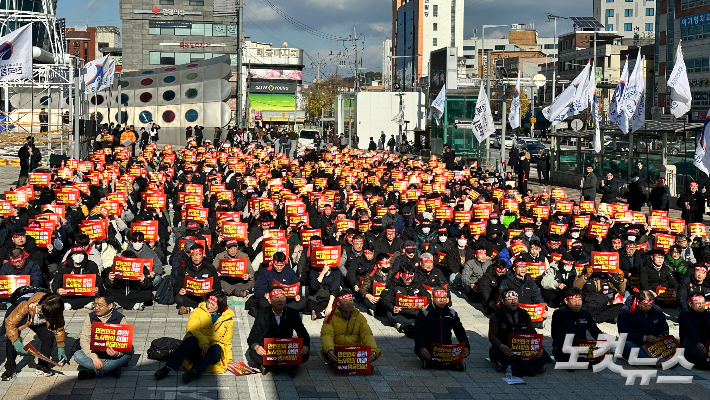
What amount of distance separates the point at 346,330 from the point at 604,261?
686 centimetres

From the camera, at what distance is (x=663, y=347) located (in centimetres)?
1204

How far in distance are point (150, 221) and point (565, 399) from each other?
9.74 m

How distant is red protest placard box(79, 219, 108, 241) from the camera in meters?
16.7

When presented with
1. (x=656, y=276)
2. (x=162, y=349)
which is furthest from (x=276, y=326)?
(x=656, y=276)

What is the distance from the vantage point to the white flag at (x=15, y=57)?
3017cm

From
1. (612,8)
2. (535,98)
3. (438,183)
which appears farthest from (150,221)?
(612,8)

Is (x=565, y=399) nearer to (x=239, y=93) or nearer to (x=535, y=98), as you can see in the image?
(x=239, y=93)

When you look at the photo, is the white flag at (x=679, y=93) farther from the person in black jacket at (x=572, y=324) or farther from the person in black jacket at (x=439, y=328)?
the person in black jacket at (x=439, y=328)

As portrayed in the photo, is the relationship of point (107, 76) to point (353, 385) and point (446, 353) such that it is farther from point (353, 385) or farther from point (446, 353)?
point (353, 385)

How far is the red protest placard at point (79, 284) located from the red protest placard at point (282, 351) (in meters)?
4.33

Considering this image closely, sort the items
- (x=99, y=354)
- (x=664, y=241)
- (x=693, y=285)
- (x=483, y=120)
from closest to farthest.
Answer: (x=99, y=354)
(x=693, y=285)
(x=664, y=241)
(x=483, y=120)

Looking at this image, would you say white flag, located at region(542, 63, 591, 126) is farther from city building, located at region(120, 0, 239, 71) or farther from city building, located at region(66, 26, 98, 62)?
city building, located at region(66, 26, 98, 62)

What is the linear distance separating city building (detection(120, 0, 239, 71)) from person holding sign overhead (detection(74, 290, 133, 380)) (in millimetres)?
105420

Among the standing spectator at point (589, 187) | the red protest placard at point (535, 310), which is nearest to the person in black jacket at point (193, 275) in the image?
the red protest placard at point (535, 310)
